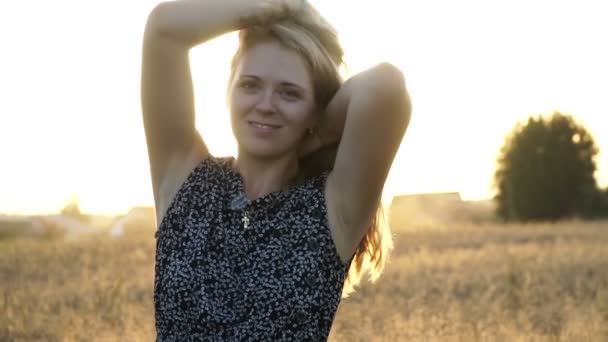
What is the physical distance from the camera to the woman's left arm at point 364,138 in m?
2.05

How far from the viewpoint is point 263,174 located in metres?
2.24

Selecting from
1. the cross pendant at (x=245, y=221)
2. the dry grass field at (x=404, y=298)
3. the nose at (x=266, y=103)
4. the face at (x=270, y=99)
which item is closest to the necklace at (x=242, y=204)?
the cross pendant at (x=245, y=221)

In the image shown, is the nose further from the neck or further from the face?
the neck

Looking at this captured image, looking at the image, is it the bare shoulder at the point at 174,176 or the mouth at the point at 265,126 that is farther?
the bare shoulder at the point at 174,176

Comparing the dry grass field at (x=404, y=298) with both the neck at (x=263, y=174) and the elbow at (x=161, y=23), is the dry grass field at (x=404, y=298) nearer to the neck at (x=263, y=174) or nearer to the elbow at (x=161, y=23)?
the neck at (x=263, y=174)

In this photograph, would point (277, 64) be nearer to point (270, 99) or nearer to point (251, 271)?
point (270, 99)

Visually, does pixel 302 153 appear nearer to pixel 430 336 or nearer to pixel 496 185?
pixel 430 336

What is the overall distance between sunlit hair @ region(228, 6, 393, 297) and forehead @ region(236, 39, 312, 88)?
0.05 ft

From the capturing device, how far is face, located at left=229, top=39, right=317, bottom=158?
6.88 feet

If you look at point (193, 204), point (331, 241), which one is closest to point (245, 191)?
point (193, 204)

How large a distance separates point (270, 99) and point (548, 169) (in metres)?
38.5

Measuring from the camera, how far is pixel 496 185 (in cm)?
4100

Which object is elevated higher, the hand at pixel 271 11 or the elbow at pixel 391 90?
the hand at pixel 271 11

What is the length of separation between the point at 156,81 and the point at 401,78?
0.59 m
